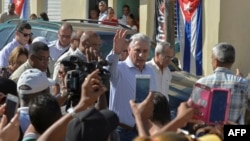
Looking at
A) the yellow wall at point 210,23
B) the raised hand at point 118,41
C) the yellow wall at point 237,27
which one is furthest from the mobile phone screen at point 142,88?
the yellow wall at point 237,27

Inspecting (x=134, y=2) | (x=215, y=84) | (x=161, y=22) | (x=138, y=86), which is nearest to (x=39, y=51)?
(x=138, y=86)

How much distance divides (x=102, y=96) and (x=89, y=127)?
7.29 ft

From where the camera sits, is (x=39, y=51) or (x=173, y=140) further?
(x=39, y=51)

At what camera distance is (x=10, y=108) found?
6.07 m

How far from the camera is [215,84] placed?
6.97 metres

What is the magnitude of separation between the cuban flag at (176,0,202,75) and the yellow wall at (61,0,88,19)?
5300 mm

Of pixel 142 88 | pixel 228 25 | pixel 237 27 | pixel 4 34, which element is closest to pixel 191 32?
pixel 228 25

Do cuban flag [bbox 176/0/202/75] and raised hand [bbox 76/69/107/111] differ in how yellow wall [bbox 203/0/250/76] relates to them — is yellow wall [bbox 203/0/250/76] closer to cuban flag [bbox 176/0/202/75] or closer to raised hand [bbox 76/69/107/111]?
cuban flag [bbox 176/0/202/75]

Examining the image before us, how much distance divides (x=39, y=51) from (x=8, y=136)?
10.5 feet

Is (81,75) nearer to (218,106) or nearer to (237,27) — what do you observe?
(218,106)

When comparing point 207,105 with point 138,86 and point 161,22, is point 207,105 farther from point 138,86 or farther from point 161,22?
point 161,22

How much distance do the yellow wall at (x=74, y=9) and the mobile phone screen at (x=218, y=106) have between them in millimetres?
16104

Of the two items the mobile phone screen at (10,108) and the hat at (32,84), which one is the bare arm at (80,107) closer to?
the mobile phone screen at (10,108)

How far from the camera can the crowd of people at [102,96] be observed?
5055mm
